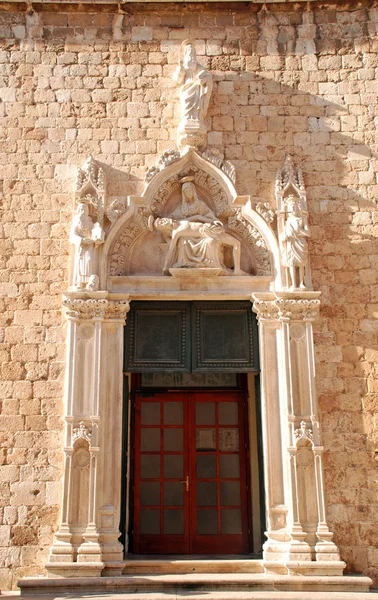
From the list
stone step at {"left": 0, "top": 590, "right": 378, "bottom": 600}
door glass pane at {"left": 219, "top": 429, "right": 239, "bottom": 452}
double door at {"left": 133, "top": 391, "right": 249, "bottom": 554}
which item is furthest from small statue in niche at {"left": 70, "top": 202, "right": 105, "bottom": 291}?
stone step at {"left": 0, "top": 590, "right": 378, "bottom": 600}

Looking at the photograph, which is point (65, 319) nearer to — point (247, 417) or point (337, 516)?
point (247, 417)

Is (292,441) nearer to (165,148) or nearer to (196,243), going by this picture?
(196,243)

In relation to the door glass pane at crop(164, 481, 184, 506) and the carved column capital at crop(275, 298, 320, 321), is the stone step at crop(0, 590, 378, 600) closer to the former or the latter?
the door glass pane at crop(164, 481, 184, 506)

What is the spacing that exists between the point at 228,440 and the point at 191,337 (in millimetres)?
1412

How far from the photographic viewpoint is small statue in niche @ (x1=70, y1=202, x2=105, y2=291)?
7.38 m

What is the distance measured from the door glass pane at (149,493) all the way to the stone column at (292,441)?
1436mm


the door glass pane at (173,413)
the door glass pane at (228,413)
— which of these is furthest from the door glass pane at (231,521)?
the door glass pane at (173,413)

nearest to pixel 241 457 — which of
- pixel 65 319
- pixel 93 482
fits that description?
pixel 93 482

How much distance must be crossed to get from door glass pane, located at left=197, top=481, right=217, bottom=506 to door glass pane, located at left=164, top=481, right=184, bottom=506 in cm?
21

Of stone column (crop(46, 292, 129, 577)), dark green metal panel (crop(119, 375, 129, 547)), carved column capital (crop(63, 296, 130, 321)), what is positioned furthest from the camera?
carved column capital (crop(63, 296, 130, 321))

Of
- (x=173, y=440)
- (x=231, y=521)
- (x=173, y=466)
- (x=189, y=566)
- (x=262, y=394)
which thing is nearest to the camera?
(x=189, y=566)

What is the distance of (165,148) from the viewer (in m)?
8.09

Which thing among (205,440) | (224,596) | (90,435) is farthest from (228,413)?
(224,596)

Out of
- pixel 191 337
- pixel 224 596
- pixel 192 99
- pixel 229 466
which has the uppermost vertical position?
pixel 192 99
